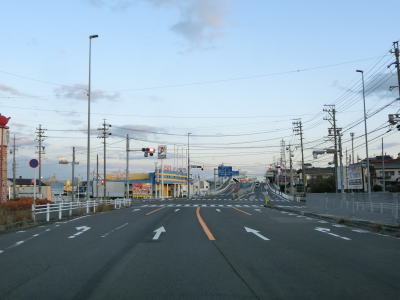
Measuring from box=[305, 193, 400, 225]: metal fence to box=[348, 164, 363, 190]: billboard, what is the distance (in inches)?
519

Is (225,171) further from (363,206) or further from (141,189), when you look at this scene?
(363,206)

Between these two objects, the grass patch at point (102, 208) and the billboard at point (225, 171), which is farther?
the billboard at point (225, 171)

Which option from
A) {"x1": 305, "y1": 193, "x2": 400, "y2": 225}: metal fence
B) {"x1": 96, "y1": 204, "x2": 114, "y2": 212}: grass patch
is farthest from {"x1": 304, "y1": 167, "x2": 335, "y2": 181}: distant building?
{"x1": 96, "y1": 204, "x2": 114, "y2": 212}: grass patch

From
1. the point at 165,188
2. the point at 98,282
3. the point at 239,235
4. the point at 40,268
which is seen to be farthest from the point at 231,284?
the point at 165,188

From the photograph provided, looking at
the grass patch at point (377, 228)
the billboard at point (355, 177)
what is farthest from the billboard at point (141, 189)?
the grass patch at point (377, 228)

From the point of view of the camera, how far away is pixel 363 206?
101 feet

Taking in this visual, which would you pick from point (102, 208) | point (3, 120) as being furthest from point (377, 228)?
point (3, 120)

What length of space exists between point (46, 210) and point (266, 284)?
782 inches

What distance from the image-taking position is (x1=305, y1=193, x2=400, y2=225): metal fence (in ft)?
75.2

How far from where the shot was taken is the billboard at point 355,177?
52.2 metres

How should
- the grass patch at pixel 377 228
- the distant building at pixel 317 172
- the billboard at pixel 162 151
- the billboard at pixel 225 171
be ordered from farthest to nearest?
the distant building at pixel 317 172, the billboard at pixel 225 171, the billboard at pixel 162 151, the grass patch at pixel 377 228

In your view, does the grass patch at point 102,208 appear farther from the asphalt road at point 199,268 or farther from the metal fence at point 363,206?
the asphalt road at point 199,268

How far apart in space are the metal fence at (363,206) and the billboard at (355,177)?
13174mm

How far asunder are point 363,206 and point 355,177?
962 inches
